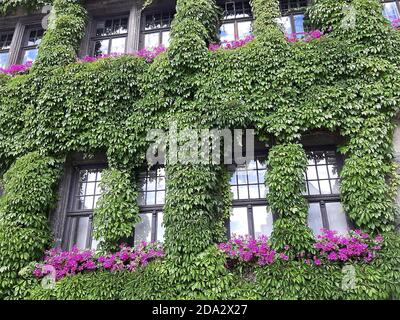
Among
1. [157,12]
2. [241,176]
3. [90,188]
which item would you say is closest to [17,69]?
[90,188]

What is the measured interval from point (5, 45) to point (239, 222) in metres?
9.82

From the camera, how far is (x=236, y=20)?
11.3 metres

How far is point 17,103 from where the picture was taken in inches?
392

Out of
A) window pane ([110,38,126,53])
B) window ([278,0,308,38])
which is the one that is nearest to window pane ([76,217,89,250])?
window pane ([110,38,126,53])

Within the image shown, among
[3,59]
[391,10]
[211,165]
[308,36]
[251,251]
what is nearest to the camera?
[251,251]

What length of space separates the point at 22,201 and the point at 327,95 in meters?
7.39

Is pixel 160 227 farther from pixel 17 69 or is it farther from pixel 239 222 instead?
pixel 17 69

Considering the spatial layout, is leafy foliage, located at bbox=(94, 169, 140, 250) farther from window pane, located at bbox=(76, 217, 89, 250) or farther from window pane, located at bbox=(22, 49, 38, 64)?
window pane, located at bbox=(22, 49, 38, 64)

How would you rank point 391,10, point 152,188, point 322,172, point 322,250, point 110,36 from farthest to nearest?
point 110,36 → point 391,10 → point 152,188 → point 322,172 → point 322,250

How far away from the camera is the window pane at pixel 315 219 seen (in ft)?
27.3

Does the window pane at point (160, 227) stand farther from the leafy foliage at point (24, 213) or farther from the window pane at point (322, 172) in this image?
the window pane at point (322, 172)

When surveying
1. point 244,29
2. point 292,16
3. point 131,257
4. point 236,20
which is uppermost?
point 236,20

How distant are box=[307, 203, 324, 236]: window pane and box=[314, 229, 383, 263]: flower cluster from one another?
2.17 feet

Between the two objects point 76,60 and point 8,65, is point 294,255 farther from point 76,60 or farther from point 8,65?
point 8,65
